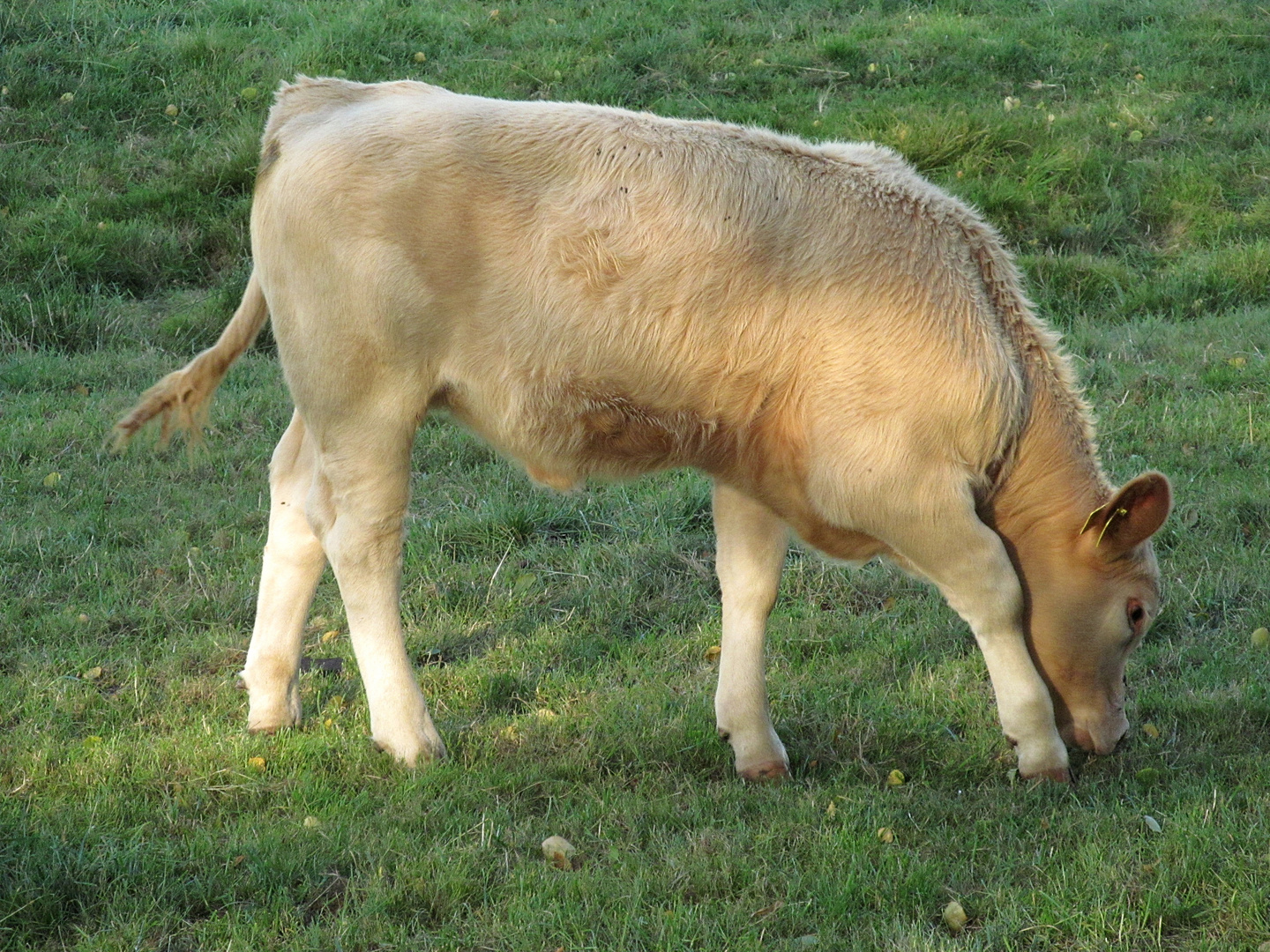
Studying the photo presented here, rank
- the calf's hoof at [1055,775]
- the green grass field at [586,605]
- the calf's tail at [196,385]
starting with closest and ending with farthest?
the green grass field at [586,605], the calf's hoof at [1055,775], the calf's tail at [196,385]

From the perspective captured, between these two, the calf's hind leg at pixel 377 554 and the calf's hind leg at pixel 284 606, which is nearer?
the calf's hind leg at pixel 377 554

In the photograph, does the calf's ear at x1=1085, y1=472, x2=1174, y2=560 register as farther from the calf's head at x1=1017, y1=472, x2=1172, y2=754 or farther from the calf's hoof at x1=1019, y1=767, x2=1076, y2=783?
the calf's hoof at x1=1019, y1=767, x2=1076, y2=783

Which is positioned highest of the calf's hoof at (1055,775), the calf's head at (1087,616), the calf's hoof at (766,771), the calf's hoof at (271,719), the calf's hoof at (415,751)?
the calf's head at (1087,616)

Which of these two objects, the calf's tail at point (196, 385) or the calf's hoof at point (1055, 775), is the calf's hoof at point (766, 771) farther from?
the calf's tail at point (196, 385)

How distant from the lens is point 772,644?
207 inches

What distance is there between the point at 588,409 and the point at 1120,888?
6.42 feet

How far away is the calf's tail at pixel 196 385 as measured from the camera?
466 cm

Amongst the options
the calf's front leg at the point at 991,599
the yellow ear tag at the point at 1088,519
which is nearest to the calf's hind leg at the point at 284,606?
the calf's front leg at the point at 991,599

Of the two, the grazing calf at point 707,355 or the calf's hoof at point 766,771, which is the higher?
the grazing calf at point 707,355

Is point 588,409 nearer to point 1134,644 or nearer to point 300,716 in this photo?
point 300,716

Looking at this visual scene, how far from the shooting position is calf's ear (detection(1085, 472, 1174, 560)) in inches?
156

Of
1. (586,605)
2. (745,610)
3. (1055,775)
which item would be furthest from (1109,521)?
(586,605)

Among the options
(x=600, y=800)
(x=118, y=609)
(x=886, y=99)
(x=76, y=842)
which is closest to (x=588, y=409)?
(x=600, y=800)

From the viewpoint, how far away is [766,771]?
434 centimetres
